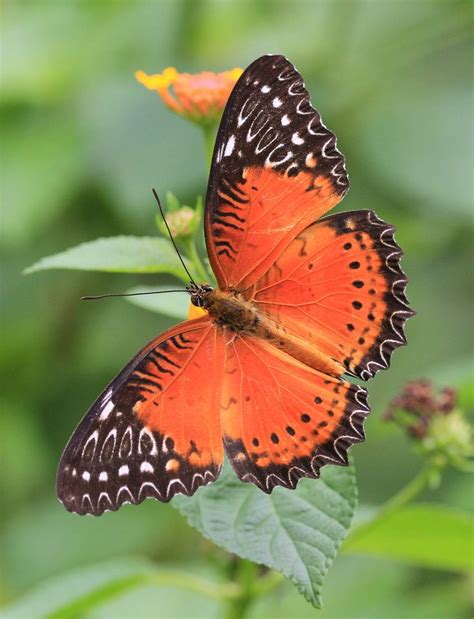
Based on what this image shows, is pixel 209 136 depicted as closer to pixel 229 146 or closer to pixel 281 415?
pixel 229 146

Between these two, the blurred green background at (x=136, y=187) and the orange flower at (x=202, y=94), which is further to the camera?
the blurred green background at (x=136, y=187)

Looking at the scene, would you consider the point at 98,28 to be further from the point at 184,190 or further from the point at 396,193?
the point at 396,193

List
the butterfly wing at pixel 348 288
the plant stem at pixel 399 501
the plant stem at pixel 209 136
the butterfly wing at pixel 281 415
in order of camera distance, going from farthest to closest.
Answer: the plant stem at pixel 209 136 → the plant stem at pixel 399 501 → the butterfly wing at pixel 348 288 → the butterfly wing at pixel 281 415

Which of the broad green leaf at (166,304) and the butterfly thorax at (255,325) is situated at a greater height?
the broad green leaf at (166,304)

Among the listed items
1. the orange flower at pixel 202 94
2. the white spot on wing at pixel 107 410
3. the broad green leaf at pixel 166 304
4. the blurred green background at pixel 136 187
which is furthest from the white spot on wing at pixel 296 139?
the blurred green background at pixel 136 187

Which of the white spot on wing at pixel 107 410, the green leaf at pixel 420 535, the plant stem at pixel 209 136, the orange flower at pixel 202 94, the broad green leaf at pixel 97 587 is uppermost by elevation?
the orange flower at pixel 202 94

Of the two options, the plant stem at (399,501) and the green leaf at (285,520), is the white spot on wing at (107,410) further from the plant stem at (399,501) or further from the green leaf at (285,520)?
the plant stem at (399,501)

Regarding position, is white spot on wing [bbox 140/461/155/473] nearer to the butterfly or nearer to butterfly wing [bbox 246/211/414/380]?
the butterfly
